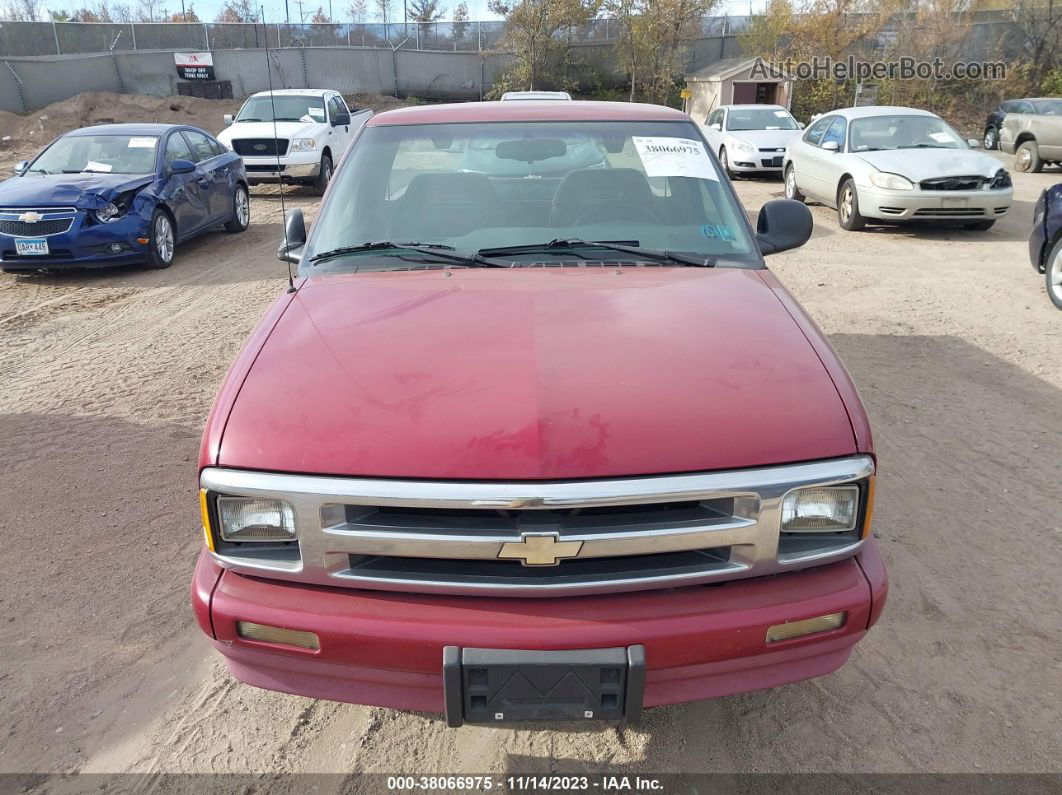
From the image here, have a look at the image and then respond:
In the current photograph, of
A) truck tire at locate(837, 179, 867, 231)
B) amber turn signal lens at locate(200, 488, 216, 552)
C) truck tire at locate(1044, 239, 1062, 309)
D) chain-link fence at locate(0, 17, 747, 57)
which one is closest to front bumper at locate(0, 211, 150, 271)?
amber turn signal lens at locate(200, 488, 216, 552)

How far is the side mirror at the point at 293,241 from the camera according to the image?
344 centimetres

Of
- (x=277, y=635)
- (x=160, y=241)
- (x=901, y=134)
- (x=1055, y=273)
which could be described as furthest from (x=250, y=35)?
(x=277, y=635)

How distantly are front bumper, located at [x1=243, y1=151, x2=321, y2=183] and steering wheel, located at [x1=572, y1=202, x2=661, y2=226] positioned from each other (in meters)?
11.9

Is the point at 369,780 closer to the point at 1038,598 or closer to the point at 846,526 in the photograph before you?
the point at 846,526

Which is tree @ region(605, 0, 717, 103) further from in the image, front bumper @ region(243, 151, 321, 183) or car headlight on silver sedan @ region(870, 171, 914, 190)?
car headlight on silver sedan @ region(870, 171, 914, 190)

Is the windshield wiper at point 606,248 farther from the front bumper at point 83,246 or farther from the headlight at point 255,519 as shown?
the front bumper at point 83,246

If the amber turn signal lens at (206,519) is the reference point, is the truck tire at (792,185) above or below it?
below

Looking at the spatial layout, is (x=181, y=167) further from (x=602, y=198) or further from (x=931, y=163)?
(x=931, y=163)

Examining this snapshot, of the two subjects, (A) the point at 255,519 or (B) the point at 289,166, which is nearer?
(A) the point at 255,519

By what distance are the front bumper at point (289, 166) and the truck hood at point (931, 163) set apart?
9.13 meters

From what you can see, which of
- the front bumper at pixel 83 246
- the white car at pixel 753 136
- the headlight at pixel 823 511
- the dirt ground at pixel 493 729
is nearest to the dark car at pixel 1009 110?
the white car at pixel 753 136

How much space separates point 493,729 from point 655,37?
128 feet

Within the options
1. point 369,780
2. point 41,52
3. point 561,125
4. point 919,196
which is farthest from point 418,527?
point 41,52

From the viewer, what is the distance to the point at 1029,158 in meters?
17.2
